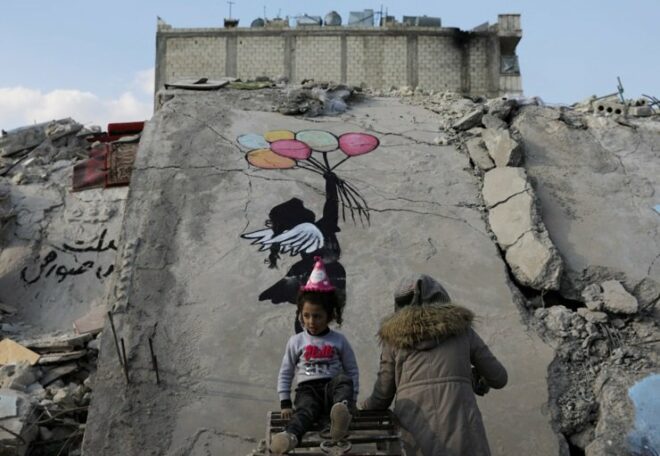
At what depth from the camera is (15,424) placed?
4.50m

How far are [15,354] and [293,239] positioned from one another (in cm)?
236

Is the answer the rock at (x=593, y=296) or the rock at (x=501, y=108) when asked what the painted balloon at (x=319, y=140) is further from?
the rock at (x=593, y=296)

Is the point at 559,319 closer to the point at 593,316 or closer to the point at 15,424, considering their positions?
the point at 593,316

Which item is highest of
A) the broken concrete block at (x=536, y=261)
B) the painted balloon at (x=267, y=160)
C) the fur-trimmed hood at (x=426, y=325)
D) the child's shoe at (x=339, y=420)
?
the painted balloon at (x=267, y=160)

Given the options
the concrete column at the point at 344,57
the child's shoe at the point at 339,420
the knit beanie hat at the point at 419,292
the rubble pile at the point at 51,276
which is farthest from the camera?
the concrete column at the point at 344,57

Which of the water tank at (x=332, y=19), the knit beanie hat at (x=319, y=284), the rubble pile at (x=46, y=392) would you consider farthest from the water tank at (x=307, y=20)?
the knit beanie hat at (x=319, y=284)

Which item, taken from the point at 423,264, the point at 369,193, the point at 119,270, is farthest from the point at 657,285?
the point at 119,270

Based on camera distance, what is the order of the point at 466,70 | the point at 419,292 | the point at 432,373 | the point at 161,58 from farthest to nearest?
the point at 161,58
the point at 466,70
the point at 419,292
the point at 432,373

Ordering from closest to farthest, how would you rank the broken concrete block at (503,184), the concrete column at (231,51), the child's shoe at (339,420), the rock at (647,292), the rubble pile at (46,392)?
the child's shoe at (339,420)
the rubble pile at (46,392)
the rock at (647,292)
the broken concrete block at (503,184)
the concrete column at (231,51)

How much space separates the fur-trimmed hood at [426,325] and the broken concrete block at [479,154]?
11.5ft

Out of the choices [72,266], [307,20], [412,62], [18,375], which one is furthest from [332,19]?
[18,375]

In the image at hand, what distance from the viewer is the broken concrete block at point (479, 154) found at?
654 centimetres

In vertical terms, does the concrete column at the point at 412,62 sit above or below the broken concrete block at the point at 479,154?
above

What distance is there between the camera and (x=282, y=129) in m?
7.04
